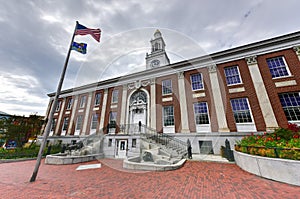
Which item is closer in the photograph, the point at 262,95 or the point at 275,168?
the point at 275,168

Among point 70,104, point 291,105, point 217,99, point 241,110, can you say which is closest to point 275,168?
point 241,110

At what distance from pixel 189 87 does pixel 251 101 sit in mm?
6000

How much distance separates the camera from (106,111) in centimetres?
1828

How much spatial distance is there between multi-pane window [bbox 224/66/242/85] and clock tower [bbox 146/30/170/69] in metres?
11.4

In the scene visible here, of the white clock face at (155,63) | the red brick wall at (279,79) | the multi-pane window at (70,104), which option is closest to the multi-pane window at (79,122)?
the multi-pane window at (70,104)

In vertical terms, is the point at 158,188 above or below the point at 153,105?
below

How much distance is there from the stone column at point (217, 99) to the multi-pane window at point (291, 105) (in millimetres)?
4733

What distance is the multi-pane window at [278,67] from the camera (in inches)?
450

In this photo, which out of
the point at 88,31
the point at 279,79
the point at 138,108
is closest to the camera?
the point at 88,31

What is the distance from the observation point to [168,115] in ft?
47.8

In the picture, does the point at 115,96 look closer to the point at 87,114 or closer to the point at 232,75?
the point at 87,114

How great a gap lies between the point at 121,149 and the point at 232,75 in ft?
46.2

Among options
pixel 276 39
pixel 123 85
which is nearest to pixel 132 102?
pixel 123 85

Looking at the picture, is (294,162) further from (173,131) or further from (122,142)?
(122,142)
